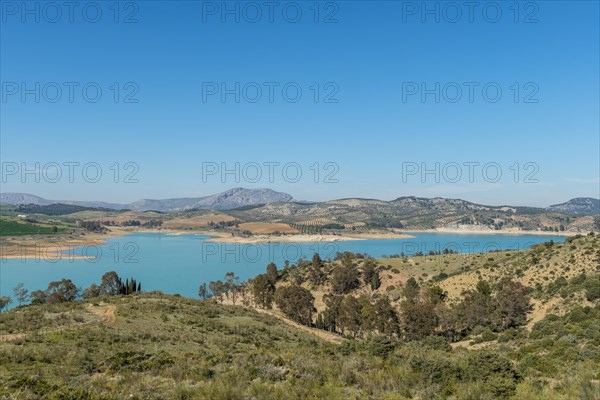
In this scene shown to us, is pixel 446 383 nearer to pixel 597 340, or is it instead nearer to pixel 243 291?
pixel 597 340

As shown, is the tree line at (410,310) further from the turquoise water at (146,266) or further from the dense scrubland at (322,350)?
the turquoise water at (146,266)

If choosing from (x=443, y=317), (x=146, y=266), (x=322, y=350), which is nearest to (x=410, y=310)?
(x=443, y=317)

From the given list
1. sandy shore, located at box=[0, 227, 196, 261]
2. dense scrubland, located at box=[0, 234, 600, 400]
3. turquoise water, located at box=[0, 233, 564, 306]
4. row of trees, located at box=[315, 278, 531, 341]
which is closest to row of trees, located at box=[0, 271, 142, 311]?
dense scrubland, located at box=[0, 234, 600, 400]

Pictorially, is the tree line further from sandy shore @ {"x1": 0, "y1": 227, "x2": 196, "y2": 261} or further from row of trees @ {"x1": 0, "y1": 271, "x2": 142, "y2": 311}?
sandy shore @ {"x1": 0, "y1": 227, "x2": 196, "y2": 261}

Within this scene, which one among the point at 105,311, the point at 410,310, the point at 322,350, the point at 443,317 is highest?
the point at 322,350

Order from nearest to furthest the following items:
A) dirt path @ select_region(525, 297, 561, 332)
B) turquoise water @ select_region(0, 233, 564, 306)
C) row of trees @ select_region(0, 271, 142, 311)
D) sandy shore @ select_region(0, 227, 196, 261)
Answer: dirt path @ select_region(525, 297, 561, 332) < row of trees @ select_region(0, 271, 142, 311) < turquoise water @ select_region(0, 233, 564, 306) < sandy shore @ select_region(0, 227, 196, 261)

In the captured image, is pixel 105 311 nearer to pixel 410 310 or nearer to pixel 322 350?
pixel 322 350

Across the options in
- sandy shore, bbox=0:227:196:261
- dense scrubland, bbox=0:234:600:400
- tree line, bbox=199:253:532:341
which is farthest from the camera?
sandy shore, bbox=0:227:196:261

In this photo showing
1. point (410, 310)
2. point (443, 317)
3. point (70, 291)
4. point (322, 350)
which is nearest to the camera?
point (322, 350)

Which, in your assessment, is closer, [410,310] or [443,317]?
[410,310]

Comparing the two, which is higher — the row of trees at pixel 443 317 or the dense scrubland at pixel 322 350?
the dense scrubland at pixel 322 350

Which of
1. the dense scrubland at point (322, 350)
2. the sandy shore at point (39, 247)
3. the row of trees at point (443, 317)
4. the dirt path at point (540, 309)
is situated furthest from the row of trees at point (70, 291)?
the sandy shore at point (39, 247)

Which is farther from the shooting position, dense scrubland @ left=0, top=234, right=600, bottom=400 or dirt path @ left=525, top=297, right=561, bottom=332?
dirt path @ left=525, top=297, right=561, bottom=332
